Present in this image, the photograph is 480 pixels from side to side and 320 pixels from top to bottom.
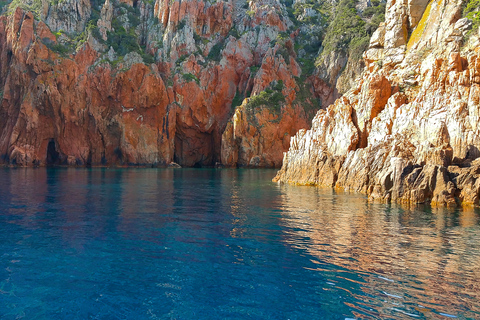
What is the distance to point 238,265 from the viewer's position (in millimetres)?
12648

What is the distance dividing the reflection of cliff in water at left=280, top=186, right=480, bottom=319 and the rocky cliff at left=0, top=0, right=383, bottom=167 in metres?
74.1

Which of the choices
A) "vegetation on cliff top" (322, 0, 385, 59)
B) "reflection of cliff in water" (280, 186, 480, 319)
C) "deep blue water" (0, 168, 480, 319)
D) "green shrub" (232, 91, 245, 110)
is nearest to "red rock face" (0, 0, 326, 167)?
"green shrub" (232, 91, 245, 110)

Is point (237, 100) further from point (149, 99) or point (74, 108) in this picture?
point (74, 108)

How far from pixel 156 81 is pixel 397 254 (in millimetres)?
89561

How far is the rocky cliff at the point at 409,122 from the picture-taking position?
28.2 meters

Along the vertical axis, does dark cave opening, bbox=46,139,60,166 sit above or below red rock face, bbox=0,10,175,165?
below

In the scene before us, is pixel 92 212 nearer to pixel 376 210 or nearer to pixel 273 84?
pixel 376 210

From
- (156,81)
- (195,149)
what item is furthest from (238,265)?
(195,149)

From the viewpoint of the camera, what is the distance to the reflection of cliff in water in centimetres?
961

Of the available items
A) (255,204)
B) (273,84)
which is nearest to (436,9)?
(255,204)

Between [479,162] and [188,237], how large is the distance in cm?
2321

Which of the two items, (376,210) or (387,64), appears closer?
(376,210)

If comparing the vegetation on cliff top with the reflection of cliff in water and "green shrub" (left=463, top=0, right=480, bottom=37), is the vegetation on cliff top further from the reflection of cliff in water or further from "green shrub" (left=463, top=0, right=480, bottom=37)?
the reflection of cliff in water

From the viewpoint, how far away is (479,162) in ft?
89.6
